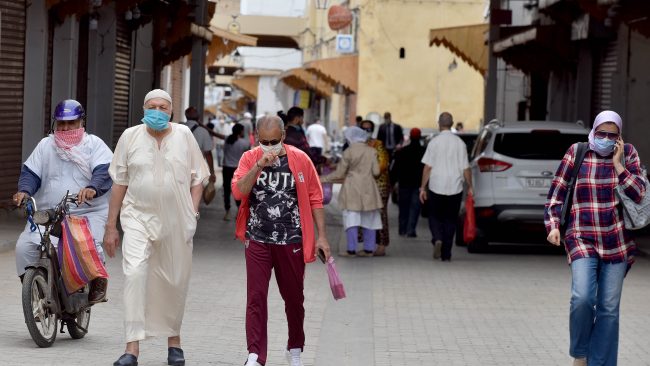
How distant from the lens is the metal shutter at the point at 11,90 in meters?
20.0

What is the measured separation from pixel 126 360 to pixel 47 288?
3.69 feet

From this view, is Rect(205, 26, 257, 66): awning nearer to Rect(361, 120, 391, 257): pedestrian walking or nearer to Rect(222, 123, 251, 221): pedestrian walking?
Rect(222, 123, 251, 221): pedestrian walking

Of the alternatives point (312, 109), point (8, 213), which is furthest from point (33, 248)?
point (312, 109)

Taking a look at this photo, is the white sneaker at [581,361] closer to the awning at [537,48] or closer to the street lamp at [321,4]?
the awning at [537,48]

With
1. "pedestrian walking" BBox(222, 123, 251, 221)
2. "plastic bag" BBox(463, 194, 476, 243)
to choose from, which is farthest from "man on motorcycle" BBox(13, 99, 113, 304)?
"pedestrian walking" BBox(222, 123, 251, 221)

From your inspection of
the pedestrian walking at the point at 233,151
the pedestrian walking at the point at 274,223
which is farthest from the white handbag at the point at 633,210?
the pedestrian walking at the point at 233,151

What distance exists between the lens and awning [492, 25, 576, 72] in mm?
29750

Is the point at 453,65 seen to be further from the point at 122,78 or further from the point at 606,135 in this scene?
the point at 606,135

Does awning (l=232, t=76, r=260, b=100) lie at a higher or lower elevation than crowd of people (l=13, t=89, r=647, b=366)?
higher

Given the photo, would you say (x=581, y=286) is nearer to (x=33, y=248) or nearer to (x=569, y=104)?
(x=33, y=248)

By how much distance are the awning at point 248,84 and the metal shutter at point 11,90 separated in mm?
62713

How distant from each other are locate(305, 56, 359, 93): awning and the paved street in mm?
33446

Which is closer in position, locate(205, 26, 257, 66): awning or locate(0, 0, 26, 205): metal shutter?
locate(0, 0, 26, 205): metal shutter

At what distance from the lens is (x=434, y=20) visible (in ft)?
169
